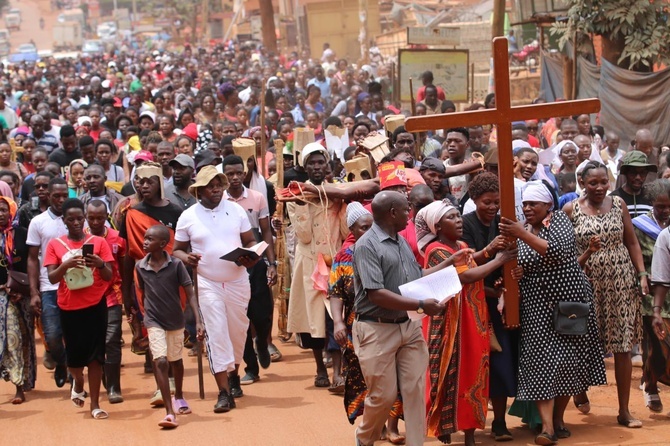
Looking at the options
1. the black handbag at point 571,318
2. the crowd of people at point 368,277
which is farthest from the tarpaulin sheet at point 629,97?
the black handbag at point 571,318

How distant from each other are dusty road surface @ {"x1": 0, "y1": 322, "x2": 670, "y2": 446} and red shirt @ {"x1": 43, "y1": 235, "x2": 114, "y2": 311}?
89cm

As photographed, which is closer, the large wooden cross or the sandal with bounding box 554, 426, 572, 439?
the large wooden cross

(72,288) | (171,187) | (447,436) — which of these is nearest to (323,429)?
(447,436)

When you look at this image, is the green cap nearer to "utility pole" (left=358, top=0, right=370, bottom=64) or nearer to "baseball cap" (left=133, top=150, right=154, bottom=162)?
"baseball cap" (left=133, top=150, right=154, bottom=162)

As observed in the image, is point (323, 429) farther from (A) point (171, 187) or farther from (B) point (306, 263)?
(A) point (171, 187)

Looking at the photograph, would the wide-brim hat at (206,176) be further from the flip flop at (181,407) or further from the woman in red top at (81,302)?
the flip flop at (181,407)

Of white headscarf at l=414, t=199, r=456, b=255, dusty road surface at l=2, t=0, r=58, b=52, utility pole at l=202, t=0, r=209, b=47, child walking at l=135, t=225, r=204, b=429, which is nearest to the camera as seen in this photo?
white headscarf at l=414, t=199, r=456, b=255

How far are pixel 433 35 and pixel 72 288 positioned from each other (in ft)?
53.3

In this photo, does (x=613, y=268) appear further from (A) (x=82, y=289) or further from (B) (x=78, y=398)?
(B) (x=78, y=398)

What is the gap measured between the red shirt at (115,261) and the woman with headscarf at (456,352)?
121 inches

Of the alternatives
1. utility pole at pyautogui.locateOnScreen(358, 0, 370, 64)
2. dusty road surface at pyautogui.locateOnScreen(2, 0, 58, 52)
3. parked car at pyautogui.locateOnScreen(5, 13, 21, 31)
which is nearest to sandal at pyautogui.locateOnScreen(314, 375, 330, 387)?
utility pole at pyautogui.locateOnScreen(358, 0, 370, 64)

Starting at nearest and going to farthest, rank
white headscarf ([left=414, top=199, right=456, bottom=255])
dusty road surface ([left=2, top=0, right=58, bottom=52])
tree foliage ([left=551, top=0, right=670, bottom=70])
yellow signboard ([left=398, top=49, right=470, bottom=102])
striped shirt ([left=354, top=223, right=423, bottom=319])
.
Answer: striped shirt ([left=354, top=223, right=423, bottom=319]), white headscarf ([left=414, top=199, right=456, bottom=255]), tree foliage ([left=551, top=0, right=670, bottom=70]), yellow signboard ([left=398, top=49, right=470, bottom=102]), dusty road surface ([left=2, top=0, right=58, bottom=52])

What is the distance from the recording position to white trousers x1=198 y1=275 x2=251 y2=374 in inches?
351

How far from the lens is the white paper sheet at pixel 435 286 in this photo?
261 inches
